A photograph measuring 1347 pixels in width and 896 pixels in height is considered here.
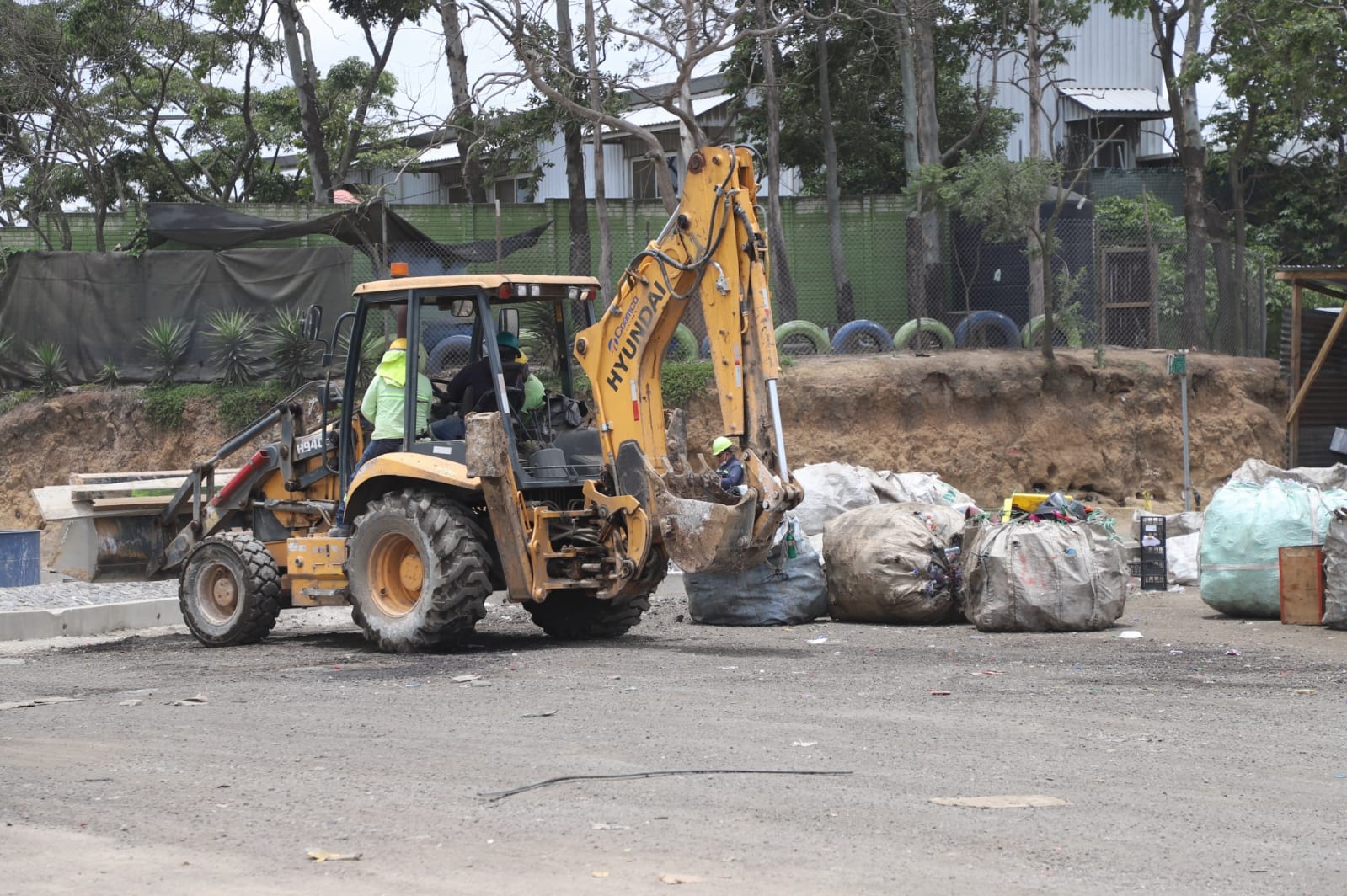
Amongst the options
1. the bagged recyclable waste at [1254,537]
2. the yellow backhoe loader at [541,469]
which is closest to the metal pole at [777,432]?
the yellow backhoe loader at [541,469]

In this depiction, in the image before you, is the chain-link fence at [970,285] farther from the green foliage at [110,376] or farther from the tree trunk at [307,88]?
the tree trunk at [307,88]

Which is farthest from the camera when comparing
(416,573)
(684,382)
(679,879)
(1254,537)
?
(684,382)

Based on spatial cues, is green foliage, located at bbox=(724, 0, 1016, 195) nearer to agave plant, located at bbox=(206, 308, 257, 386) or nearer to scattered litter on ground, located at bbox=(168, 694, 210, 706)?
agave plant, located at bbox=(206, 308, 257, 386)

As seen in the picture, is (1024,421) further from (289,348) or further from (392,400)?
(392,400)

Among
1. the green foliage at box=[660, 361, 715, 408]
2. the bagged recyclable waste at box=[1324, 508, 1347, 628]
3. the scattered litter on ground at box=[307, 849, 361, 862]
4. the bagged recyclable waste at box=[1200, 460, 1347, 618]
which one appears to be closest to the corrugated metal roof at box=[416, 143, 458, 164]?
the green foliage at box=[660, 361, 715, 408]

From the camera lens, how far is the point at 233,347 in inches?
849

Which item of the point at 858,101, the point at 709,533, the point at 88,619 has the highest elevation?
the point at 858,101

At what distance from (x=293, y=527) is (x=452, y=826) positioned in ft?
23.6

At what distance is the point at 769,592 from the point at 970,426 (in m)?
10.4

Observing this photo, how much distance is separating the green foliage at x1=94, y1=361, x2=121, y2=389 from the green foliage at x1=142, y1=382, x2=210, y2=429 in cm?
65

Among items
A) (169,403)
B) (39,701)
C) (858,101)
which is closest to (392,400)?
(39,701)

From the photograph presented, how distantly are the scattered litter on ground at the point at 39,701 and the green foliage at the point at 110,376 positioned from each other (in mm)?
13511

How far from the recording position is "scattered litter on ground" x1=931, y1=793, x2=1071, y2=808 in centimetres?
592

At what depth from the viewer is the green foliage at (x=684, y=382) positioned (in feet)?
69.9
